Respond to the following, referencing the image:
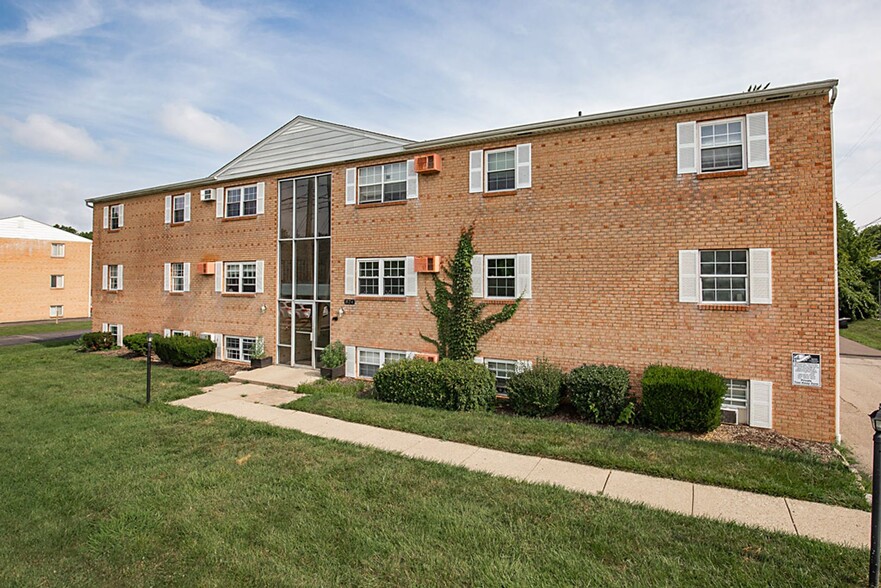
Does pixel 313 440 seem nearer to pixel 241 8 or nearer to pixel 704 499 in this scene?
pixel 704 499

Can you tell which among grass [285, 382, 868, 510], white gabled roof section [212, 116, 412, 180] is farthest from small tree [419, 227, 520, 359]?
white gabled roof section [212, 116, 412, 180]

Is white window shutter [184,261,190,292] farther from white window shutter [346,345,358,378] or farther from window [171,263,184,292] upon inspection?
white window shutter [346,345,358,378]

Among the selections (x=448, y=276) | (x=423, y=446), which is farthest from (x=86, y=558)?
(x=448, y=276)

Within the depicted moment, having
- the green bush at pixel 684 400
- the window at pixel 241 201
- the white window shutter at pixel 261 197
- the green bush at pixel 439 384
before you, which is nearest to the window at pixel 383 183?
the white window shutter at pixel 261 197

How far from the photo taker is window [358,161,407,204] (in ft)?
40.7

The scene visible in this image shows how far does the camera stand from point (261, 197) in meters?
15.0

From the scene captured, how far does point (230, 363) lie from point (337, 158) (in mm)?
7713

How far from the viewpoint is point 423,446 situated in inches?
279

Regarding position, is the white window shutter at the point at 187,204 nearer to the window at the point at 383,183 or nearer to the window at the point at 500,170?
the window at the point at 383,183

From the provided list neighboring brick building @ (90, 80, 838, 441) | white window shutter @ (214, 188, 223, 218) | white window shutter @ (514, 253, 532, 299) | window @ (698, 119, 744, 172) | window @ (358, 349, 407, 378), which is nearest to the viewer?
neighboring brick building @ (90, 80, 838, 441)

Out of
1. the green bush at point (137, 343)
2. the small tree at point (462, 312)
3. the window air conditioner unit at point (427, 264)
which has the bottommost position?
the green bush at point (137, 343)

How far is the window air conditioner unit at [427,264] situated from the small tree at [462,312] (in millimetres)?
312

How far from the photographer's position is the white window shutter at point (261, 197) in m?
15.0

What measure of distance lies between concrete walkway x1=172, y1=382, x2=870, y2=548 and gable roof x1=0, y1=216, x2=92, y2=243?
37.9 meters
